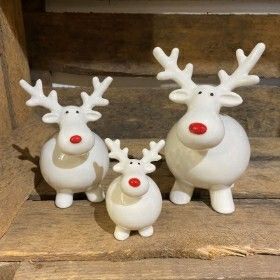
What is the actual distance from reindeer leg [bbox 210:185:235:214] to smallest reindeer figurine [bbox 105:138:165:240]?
0.39 feet

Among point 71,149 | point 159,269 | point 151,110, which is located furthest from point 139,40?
point 159,269

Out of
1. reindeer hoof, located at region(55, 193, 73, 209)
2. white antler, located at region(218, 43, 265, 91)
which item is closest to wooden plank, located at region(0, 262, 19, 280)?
reindeer hoof, located at region(55, 193, 73, 209)

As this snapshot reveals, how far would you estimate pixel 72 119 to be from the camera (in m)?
0.63

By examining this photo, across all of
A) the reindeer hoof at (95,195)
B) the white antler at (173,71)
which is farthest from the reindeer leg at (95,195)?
the white antler at (173,71)

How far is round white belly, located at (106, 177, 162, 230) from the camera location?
0.58m

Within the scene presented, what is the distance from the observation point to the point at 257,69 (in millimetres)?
909

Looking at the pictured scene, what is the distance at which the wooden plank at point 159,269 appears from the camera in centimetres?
55

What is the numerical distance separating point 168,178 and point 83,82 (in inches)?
12.9

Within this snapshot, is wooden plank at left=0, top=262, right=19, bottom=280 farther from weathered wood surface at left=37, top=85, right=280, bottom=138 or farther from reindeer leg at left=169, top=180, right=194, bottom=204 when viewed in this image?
weathered wood surface at left=37, top=85, right=280, bottom=138

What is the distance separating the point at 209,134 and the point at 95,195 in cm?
24

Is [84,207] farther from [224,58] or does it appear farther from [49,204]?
Result: [224,58]

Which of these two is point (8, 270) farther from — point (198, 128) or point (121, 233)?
point (198, 128)

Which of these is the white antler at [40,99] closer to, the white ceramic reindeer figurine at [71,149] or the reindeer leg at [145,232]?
the white ceramic reindeer figurine at [71,149]

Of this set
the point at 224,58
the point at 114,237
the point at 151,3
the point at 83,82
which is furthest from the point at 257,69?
the point at 114,237
